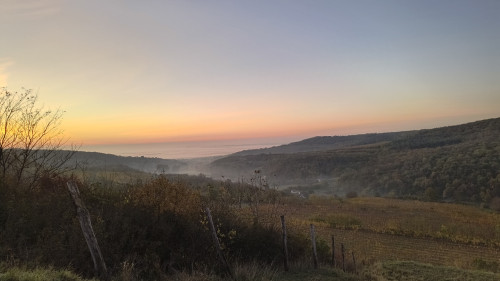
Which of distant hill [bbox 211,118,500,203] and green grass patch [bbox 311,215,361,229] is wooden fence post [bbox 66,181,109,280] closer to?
green grass patch [bbox 311,215,361,229]

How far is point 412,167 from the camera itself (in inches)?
4267

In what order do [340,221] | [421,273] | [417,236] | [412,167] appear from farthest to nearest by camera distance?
1. [412,167]
2. [340,221]
3. [417,236]
4. [421,273]

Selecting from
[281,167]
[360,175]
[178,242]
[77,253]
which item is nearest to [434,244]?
[178,242]

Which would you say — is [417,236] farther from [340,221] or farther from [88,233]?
[88,233]

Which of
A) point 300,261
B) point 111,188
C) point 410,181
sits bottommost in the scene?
point 410,181

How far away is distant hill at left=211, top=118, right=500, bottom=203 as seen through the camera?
82.8 metres

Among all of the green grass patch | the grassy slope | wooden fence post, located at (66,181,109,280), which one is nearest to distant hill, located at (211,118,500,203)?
the green grass patch

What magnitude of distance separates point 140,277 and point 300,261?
6083mm

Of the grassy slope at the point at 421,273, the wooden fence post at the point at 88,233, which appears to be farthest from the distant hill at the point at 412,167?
the wooden fence post at the point at 88,233

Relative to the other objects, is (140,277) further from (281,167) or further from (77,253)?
(281,167)

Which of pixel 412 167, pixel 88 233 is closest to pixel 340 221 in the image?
pixel 88 233

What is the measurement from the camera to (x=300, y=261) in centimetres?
1173

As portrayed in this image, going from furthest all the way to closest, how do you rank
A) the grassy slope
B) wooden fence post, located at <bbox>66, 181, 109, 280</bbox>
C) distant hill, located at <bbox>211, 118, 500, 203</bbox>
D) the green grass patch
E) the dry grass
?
distant hill, located at <bbox>211, 118, 500, 203</bbox> → the green grass patch → the dry grass → the grassy slope → wooden fence post, located at <bbox>66, 181, 109, 280</bbox>

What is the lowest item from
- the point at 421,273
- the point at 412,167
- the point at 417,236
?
the point at 412,167
